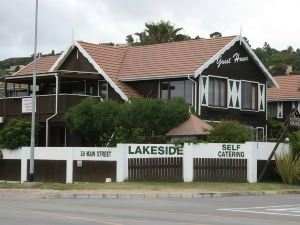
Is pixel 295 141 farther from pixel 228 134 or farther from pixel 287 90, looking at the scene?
pixel 287 90

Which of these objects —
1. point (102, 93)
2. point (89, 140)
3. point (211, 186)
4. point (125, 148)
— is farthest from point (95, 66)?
point (211, 186)

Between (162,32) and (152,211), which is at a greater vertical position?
(162,32)

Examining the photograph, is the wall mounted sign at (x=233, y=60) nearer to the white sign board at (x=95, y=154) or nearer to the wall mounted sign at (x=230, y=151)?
the wall mounted sign at (x=230, y=151)

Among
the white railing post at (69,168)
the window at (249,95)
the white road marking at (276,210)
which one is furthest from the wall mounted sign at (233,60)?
the white road marking at (276,210)

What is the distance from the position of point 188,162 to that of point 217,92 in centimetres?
1067

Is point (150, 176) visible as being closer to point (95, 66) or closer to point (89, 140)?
point (89, 140)

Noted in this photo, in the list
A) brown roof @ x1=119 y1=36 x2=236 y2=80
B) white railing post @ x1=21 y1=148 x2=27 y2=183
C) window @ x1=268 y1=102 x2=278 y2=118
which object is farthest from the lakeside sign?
window @ x1=268 y1=102 x2=278 y2=118

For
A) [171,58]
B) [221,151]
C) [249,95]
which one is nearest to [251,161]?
[221,151]

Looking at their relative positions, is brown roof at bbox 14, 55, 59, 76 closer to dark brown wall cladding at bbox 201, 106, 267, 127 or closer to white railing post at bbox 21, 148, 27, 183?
white railing post at bbox 21, 148, 27, 183

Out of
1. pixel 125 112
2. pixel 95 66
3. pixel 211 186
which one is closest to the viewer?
pixel 211 186

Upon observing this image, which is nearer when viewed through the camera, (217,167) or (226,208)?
(226,208)

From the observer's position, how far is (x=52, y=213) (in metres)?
17.7

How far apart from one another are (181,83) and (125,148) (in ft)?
32.0

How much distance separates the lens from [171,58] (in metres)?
40.6
